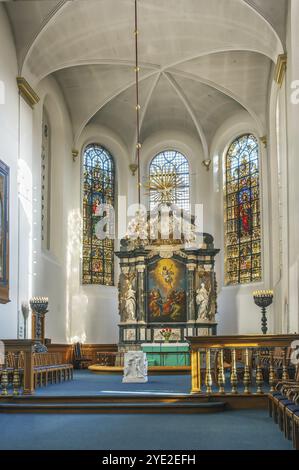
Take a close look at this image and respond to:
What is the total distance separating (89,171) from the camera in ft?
77.9

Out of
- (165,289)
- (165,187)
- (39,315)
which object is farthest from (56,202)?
(39,315)

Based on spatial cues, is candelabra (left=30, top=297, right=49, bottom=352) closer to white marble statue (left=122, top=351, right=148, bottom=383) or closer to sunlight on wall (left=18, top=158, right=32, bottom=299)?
sunlight on wall (left=18, top=158, right=32, bottom=299)

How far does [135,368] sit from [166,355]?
5.22 m

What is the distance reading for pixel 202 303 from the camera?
21.0 metres

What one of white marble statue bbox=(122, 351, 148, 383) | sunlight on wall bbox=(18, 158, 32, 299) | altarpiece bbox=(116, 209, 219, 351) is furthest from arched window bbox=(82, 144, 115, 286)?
white marble statue bbox=(122, 351, 148, 383)

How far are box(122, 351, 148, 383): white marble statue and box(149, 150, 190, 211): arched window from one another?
34.5 ft

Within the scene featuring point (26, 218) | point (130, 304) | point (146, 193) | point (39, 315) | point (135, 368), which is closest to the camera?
point (135, 368)

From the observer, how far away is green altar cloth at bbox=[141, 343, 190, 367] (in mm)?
19086

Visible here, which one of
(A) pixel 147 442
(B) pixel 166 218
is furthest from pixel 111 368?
(A) pixel 147 442

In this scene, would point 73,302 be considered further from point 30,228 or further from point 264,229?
point 264,229

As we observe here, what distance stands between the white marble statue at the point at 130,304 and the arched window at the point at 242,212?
11.6 ft

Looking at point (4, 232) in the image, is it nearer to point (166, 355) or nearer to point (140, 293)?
point (166, 355)

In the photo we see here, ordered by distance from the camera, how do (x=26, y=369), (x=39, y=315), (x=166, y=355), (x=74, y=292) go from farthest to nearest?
1. (x=74, y=292)
2. (x=166, y=355)
3. (x=39, y=315)
4. (x=26, y=369)

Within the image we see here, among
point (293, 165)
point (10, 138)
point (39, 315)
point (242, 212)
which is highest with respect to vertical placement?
point (10, 138)
